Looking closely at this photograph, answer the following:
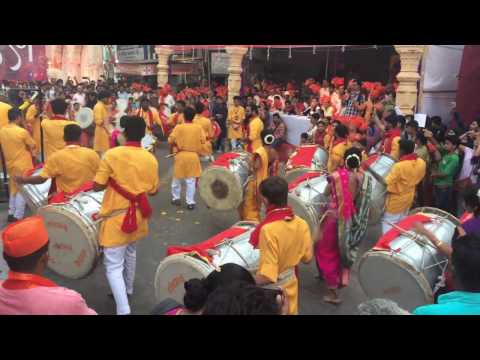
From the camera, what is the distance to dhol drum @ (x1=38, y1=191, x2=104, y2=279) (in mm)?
4085

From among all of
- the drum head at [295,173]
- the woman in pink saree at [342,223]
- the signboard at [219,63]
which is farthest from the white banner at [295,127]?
the signboard at [219,63]

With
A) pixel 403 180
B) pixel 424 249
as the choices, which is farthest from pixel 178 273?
pixel 403 180

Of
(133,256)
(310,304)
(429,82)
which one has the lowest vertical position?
(310,304)

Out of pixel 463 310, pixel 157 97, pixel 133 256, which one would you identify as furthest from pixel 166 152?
pixel 463 310

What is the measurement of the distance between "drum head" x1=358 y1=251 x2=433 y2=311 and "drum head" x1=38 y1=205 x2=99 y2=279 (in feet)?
7.65

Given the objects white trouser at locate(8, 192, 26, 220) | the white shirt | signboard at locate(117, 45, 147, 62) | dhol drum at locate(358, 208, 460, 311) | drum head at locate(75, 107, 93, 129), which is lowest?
white trouser at locate(8, 192, 26, 220)

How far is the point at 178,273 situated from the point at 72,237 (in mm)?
1186

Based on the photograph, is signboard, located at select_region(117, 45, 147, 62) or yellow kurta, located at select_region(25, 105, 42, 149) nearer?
yellow kurta, located at select_region(25, 105, 42, 149)

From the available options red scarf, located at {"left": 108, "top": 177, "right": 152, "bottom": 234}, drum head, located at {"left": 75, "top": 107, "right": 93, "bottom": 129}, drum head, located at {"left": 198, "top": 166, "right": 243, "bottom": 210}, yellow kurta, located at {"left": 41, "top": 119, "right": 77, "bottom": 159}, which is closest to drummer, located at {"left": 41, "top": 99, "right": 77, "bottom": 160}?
yellow kurta, located at {"left": 41, "top": 119, "right": 77, "bottom": 159}

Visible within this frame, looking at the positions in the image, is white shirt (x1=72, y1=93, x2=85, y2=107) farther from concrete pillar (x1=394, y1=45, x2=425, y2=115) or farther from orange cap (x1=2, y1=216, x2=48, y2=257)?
orange cap (x1=2, y1=216, x2=48, y2=257)

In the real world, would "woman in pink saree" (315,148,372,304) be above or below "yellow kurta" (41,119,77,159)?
below

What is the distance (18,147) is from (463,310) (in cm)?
580

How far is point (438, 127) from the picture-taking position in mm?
7859

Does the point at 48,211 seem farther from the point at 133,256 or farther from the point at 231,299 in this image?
the point at 231,299
